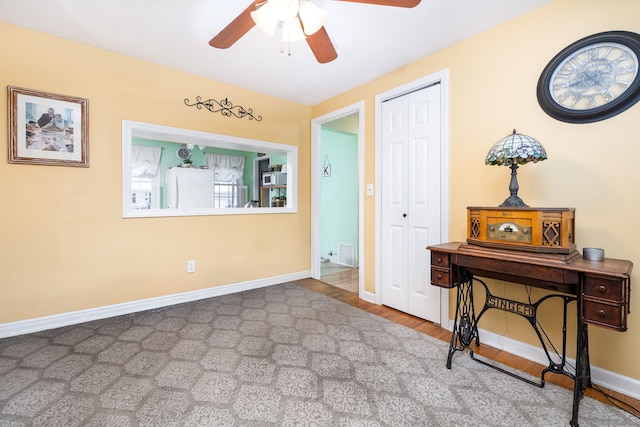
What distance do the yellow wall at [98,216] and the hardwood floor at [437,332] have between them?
3.58ft

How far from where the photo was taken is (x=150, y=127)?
2752 mm

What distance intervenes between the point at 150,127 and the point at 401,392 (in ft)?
10.1

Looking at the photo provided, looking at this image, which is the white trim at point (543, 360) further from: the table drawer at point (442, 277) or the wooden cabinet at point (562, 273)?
the table drawer at point (442, 277)

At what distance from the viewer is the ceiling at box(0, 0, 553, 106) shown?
194cm

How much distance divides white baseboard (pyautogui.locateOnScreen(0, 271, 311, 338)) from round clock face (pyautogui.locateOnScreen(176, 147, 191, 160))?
355 centimetres

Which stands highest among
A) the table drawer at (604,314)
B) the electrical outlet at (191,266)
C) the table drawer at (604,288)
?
the table drawer at (604,288)

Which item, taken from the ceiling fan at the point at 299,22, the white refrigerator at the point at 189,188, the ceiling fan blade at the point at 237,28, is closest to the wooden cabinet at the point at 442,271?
the ceiling fan at the point at 299,22

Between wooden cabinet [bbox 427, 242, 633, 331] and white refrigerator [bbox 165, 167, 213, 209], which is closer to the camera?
wooden cabinet [bbox 427, 242, 633, 331]

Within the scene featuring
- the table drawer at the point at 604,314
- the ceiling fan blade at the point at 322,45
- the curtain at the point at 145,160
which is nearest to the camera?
the table drawer at the point at 604,314

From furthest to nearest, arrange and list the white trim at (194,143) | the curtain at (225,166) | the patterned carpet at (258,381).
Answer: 1. the curtain at (225,166)
2. the white trim at (194,143)
3. the patterned carpet at (258,381)

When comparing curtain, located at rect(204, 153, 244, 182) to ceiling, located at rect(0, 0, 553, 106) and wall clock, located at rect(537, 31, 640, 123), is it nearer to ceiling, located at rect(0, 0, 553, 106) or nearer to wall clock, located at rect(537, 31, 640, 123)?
ceiling, located at rect(0, 0, 553, 106)

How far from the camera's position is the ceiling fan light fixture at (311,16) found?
4.80 feet

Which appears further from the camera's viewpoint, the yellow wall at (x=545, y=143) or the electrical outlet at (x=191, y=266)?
the electrical outlet at (x=191, y=266)

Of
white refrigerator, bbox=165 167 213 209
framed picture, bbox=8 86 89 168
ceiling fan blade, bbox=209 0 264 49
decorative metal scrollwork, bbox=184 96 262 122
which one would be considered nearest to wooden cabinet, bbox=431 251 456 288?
ceiling fan blade, bbox=209 0 264 49
